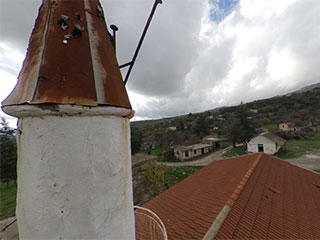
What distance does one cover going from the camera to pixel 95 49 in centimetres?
159

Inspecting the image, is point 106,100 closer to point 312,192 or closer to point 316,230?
point 316,230

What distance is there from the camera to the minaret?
4.31ft

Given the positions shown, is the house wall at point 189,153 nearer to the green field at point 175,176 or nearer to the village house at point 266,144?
the green field at point 175,176

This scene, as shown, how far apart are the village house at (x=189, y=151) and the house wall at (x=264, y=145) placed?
8540 millimetres

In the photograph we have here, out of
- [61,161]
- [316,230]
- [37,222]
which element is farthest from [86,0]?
[316,230]

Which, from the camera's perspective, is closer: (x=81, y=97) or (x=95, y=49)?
(x=81, y=97)

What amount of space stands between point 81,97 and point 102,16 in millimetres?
1105

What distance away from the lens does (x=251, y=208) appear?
5.17m

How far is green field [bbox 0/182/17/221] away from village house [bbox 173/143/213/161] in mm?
25956

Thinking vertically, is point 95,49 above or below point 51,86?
above

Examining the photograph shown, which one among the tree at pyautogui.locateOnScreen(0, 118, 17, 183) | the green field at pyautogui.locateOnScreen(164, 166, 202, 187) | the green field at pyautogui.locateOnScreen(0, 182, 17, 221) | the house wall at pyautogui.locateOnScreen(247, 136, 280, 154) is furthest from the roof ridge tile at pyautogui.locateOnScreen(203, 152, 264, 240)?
the tree at pyautogui.locateOnScreen(0, 118, 17, 183)

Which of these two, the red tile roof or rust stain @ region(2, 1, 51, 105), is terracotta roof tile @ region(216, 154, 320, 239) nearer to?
the red tile roof

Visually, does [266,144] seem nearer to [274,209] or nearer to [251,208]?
[274,209]

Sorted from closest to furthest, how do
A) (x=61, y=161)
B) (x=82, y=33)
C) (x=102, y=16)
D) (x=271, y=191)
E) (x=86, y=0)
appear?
(x=61, y=161) < (x=82, y=33) < (x=86, y=0) < (x=102, y=16) < (x=271, y=191)
